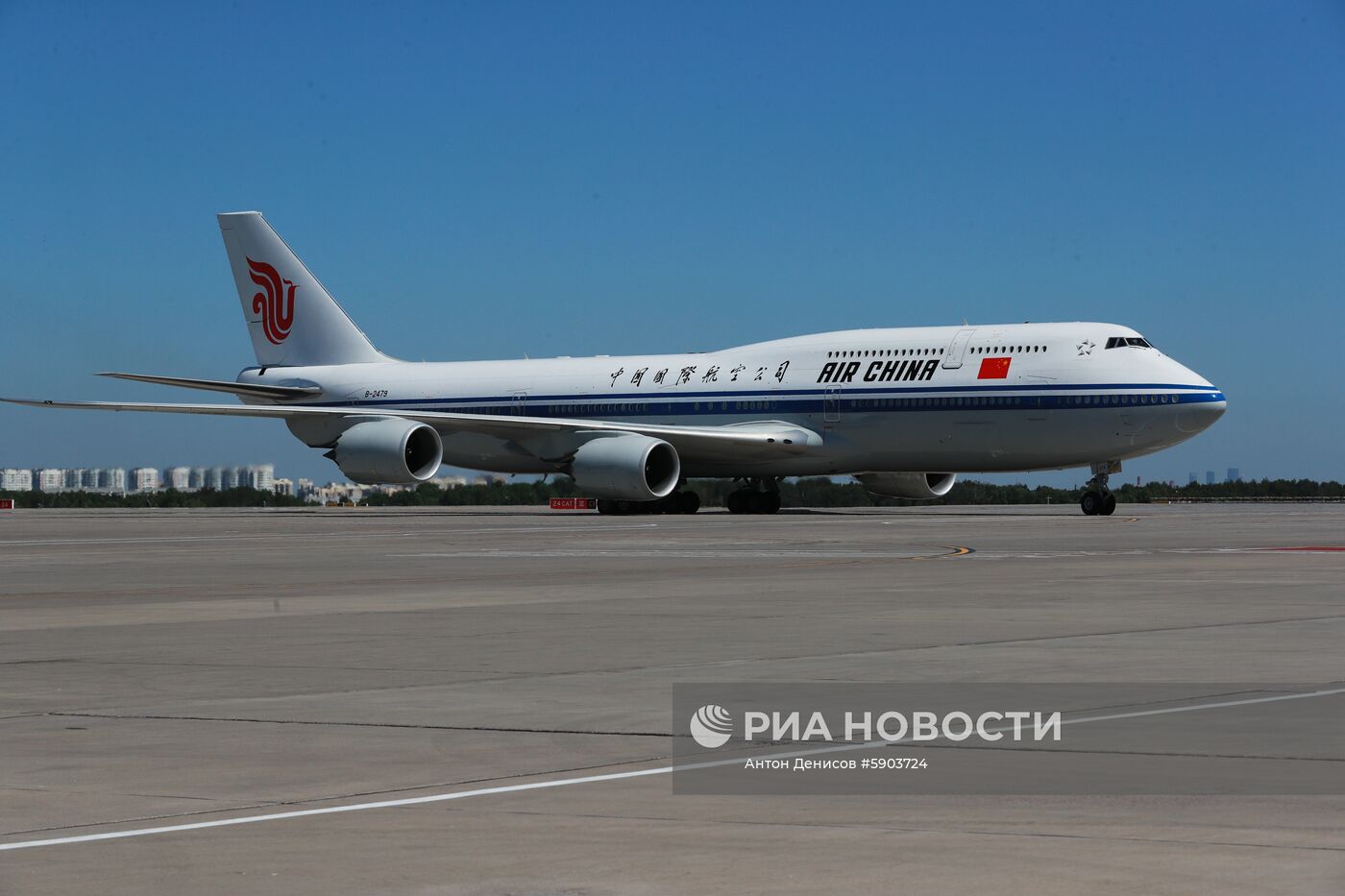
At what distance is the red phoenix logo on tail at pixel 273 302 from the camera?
60.9 meters

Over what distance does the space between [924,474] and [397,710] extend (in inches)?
1812

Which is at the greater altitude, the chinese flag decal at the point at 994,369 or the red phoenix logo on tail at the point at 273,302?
the red phoenix logo on tail at the point at 273,302

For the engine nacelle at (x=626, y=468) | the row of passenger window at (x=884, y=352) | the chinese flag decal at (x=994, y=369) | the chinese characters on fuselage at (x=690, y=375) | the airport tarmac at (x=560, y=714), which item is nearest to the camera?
the airport tarmac at (x=560, y=714)

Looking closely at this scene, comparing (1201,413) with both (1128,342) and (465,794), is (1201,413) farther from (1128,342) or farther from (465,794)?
(465,794)

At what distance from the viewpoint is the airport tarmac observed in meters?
5.85

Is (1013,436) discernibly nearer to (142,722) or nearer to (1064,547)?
(1064,547)

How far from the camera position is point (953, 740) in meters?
8.30

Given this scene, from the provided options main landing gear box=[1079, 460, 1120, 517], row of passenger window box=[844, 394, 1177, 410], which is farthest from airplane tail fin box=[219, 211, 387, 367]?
main landing gear box=[1079, 460, 1120, 517]

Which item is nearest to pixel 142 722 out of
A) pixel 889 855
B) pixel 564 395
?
pixel 889 855

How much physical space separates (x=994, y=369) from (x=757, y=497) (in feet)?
32.2

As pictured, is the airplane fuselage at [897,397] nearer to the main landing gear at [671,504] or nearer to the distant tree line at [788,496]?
the main landing gear at [671,504]

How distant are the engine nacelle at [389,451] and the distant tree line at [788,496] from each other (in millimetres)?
14996

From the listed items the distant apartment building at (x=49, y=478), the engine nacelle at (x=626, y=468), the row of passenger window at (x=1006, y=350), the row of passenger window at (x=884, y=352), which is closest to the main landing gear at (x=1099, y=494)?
the row of passenger window at (x=1006, y=350)

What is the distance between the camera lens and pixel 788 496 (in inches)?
2702
